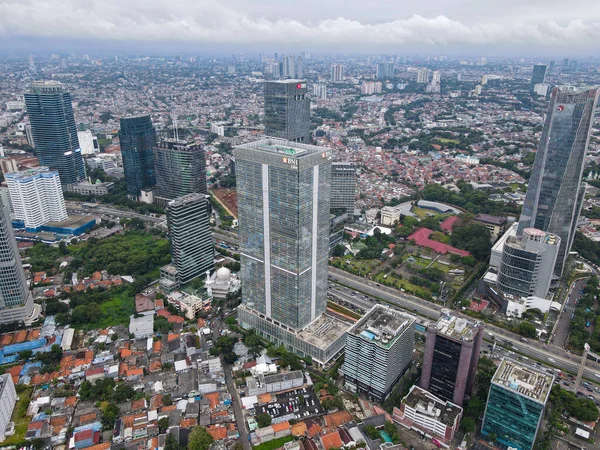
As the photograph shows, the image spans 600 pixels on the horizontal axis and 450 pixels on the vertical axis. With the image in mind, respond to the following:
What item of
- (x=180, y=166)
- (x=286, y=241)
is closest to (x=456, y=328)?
(x=286, y=241)

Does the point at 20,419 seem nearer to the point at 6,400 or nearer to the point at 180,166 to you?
the point at 6,400

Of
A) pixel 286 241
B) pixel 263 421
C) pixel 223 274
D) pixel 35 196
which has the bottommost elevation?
pixel 263 421

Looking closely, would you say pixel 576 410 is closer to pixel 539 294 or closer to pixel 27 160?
pixel 539 294

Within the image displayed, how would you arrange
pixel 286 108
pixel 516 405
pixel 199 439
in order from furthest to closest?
pixel 286 108 → pixel 199 439 → pixel 516 405

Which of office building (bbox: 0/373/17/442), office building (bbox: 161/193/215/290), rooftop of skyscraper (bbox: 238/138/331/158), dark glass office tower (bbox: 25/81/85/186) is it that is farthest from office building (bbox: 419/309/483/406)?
dark glass office tower (bbox: 25/81/85/186)

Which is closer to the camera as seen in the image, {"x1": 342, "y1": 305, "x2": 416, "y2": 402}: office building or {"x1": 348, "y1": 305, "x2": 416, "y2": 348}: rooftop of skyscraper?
{"x1": 342, "y1": 305, "x2": 416, "y2": 402}: office building

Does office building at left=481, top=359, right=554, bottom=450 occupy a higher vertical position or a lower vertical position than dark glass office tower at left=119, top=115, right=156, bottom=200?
lower

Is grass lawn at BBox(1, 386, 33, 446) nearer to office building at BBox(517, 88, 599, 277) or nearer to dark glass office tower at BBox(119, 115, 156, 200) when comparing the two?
dark glass office tower at BBox(119, 115, 156, 200)
